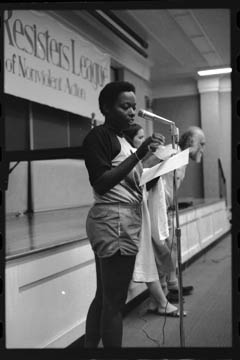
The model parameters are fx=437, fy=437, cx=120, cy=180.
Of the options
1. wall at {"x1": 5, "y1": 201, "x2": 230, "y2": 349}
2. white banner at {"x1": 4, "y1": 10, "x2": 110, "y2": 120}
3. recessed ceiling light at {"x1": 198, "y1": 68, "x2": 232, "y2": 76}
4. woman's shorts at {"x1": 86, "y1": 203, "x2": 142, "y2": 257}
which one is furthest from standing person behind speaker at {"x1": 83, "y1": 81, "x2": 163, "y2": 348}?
recessed ceiling light at {"x1": 198, "y1": 68, "x2": 232, "y2": 76}

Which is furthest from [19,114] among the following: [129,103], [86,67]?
[129,103]

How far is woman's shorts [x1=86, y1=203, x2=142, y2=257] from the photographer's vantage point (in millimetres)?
1297

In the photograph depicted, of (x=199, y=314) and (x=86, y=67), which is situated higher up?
(x=86, y=67)

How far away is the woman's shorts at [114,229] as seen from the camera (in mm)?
1297

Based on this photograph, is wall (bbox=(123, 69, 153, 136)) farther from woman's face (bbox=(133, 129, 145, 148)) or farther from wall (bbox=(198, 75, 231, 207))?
wall (bbox=(198, 75, 231, 207))

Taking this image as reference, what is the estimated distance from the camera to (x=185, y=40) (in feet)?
7.03

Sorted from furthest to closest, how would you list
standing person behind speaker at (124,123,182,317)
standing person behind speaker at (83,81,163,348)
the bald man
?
the bald man, standing person behind speaker at (124,123,182,317), standing person behind speaker at (83,81,163,348)

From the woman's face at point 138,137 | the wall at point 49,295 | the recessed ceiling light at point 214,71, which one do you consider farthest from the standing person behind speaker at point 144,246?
the recessed ceiling light at point 214,71

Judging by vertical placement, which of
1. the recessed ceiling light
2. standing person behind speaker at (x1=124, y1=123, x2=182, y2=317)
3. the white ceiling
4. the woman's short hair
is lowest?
standing person behind speaker at (x1=124, y1=123, x2=182, y2=317)

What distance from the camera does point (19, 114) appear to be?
154cm

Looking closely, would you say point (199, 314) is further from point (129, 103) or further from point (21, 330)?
point (129, 103)

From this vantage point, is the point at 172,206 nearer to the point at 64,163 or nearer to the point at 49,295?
the point at 64,163

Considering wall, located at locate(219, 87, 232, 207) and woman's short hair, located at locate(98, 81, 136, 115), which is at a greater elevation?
woman's short hair, located at locate(98, 81, 136, 115)

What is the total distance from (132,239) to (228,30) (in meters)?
0.73
